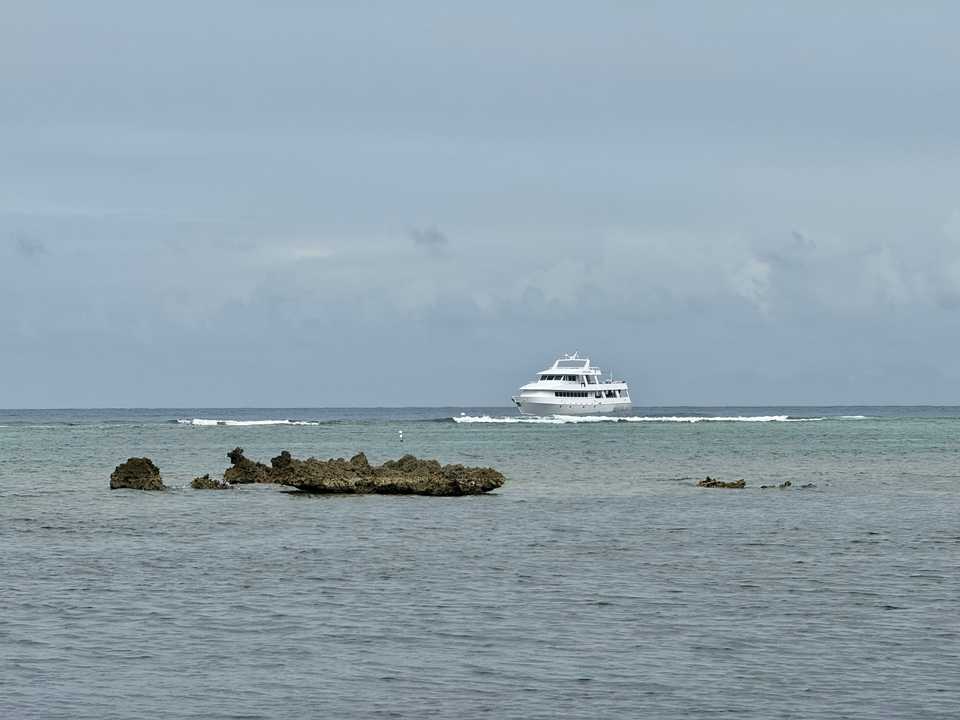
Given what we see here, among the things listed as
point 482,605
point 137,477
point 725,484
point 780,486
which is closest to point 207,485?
point 137,477

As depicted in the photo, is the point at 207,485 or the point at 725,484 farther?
the point at 725,484

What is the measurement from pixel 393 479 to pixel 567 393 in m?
112

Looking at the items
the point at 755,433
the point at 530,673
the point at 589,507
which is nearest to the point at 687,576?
the point at 530,673

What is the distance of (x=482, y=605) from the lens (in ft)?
77.7

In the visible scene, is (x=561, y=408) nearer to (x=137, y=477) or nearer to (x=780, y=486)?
(x=780, y=486)

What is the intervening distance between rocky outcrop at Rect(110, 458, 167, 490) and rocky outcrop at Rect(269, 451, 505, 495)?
484 cm

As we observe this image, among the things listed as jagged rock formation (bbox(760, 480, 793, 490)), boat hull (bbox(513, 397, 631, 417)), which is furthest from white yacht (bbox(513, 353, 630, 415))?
jagged rock formation (bbox(760, 480, 793, 490))

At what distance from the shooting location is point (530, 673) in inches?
724

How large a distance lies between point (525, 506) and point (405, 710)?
27.8 metres

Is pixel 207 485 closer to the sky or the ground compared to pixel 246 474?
closer to the ground

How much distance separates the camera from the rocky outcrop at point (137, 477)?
5047 centimetres

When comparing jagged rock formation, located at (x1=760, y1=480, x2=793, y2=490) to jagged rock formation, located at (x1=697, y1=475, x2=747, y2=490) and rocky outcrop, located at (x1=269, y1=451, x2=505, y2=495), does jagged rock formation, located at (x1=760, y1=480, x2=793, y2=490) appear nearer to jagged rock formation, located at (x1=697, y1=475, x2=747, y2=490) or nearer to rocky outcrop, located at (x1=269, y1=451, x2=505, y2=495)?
jagged rock formation, located at (x1=697, y1=475, x2=747, y2=490)

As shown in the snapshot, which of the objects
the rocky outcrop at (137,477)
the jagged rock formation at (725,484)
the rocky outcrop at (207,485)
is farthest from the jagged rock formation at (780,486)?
the rocky outcrop at (137,477)

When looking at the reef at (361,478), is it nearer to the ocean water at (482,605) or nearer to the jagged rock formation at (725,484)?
the ocean water at (482,605)
